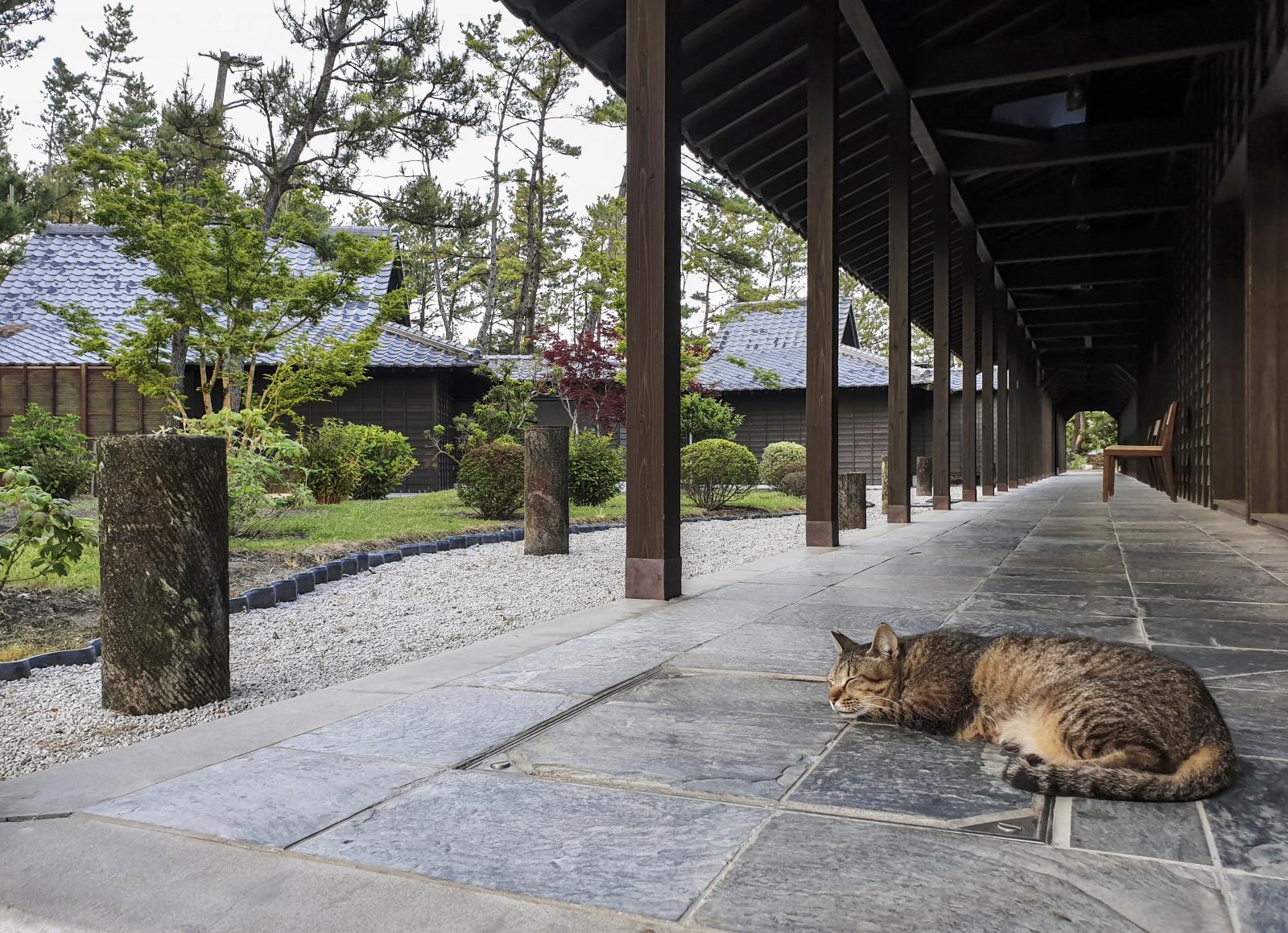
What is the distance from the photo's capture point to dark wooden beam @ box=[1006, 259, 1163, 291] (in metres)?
13.4

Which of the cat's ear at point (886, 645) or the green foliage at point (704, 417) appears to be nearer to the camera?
the cat's ear at point (886, 645)

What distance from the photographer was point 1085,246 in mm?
12156

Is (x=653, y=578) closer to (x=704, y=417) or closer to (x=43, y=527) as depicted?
(x=43, y=527)

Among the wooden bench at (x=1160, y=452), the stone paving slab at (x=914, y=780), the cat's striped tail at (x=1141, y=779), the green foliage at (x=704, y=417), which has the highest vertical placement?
the green foliage at (x=704, y=417)

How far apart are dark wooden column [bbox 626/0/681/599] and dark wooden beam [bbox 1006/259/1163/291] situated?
448 inches

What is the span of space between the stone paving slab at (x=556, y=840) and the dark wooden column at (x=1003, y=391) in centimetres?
1522

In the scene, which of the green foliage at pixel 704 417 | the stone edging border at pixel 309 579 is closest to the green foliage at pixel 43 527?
the stone edging border at pixel 309 579

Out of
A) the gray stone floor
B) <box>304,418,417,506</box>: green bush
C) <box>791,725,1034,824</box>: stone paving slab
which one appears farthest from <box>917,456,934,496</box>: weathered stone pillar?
<box>791,725,1034,824</box>: stone paving slab

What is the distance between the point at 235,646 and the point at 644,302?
2.31 metres

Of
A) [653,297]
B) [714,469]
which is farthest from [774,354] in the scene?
[653,297]

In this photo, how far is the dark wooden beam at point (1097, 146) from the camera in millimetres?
8477

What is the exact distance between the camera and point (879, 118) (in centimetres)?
902

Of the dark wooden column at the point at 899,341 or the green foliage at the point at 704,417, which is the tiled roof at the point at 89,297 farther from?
the dark wooden column at the point at 899,341

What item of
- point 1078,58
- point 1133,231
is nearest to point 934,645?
point 1078,58
